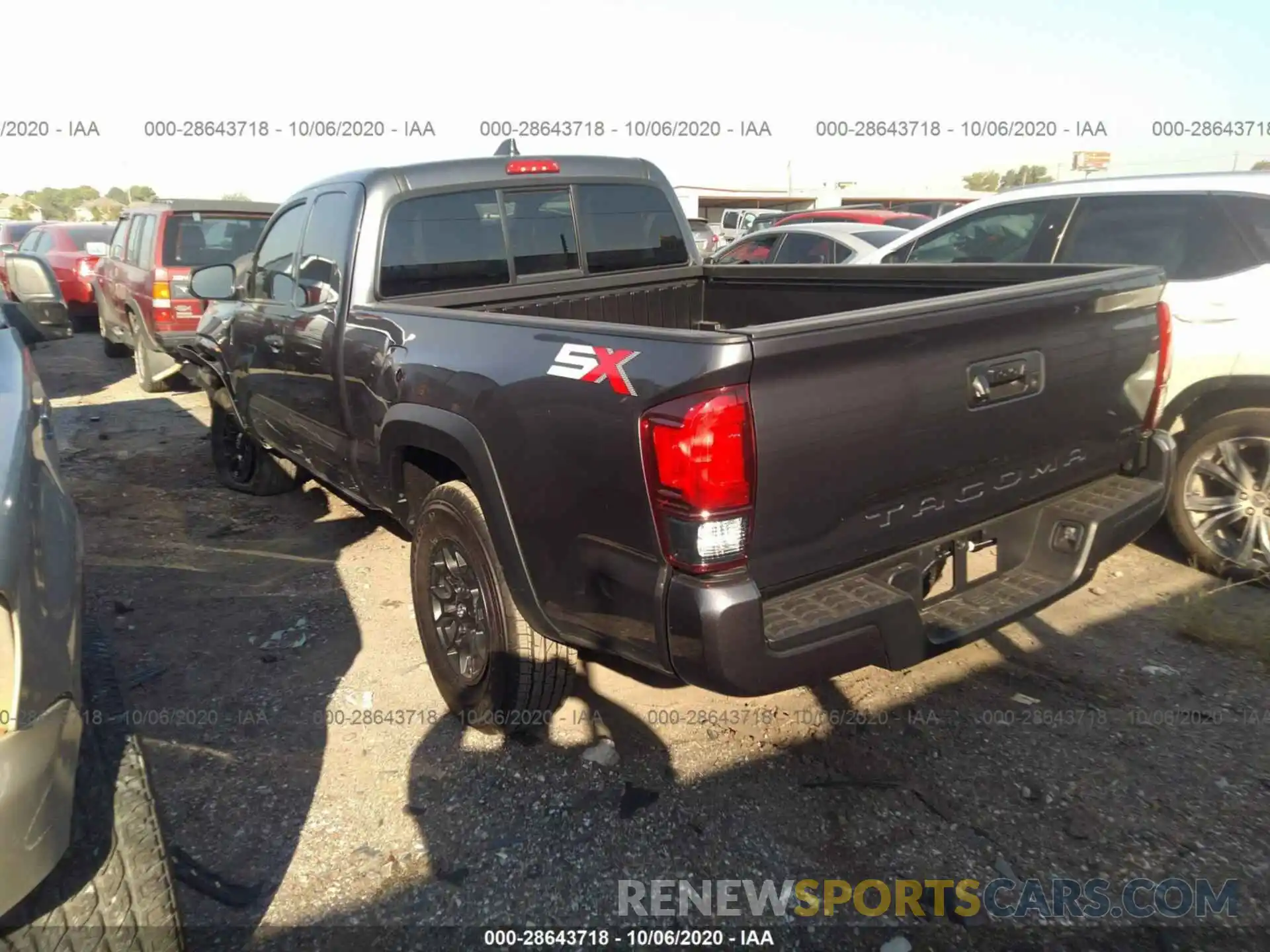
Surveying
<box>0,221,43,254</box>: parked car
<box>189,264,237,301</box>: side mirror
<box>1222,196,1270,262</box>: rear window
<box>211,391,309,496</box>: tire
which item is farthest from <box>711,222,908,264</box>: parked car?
<box>0,221,43,254</box>: parked car

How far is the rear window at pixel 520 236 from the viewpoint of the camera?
11.7 ft

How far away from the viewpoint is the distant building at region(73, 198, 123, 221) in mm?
37594

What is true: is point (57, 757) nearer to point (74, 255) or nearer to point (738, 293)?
point (738, 293)

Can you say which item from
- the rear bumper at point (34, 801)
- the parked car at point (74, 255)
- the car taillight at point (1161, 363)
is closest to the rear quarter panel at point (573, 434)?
the rear bumper at point (34, 801)

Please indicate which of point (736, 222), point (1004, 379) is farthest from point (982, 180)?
point (1004, 379)

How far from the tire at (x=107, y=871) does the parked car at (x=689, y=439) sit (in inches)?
44.3

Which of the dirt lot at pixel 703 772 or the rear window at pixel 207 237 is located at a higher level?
the rear window at pixel 207 237

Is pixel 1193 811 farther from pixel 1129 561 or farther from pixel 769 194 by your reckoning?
pixel 769 194

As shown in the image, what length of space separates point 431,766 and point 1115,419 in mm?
2615

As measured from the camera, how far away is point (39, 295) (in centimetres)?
318

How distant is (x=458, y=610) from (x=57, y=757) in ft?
5.23

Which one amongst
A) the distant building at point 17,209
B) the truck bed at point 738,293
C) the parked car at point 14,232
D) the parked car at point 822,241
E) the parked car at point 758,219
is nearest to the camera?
the truck bed at point 738,293

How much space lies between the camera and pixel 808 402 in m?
2.10

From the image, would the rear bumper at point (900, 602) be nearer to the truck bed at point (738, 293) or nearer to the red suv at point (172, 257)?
the truck bed at point (738, 293)
